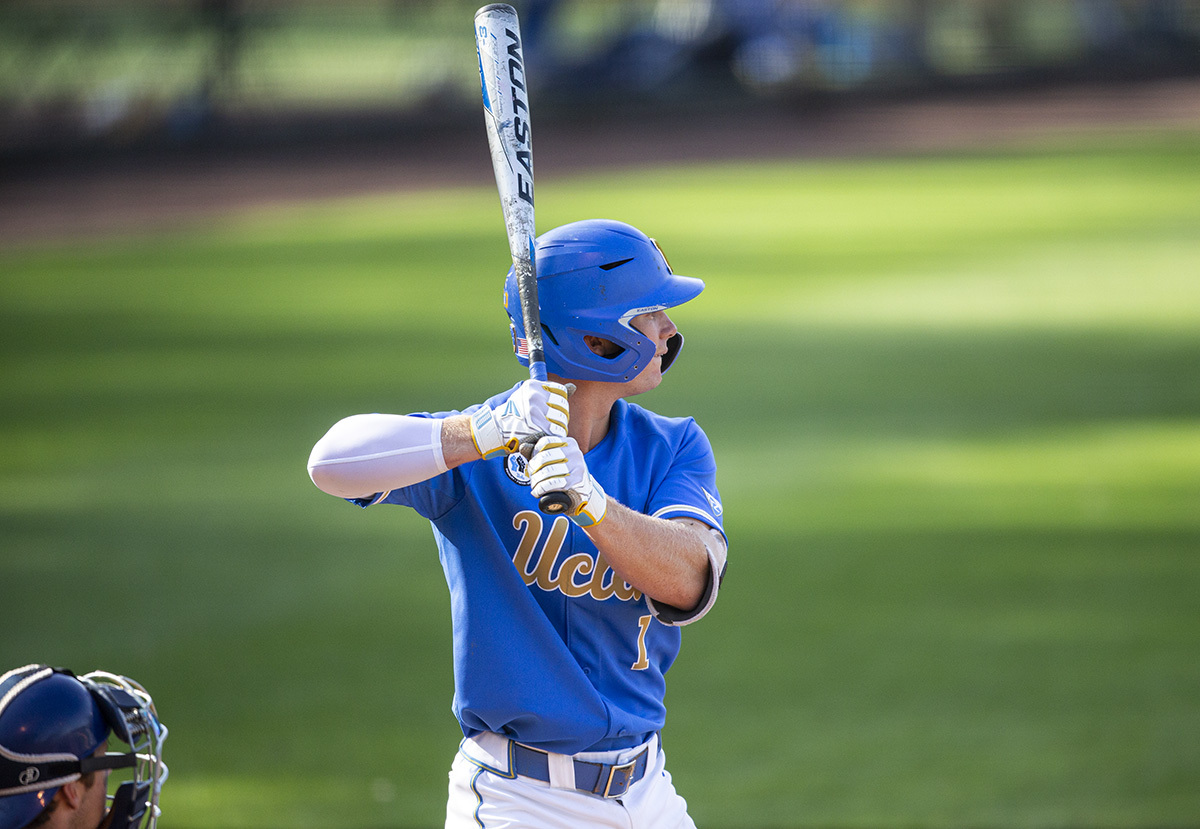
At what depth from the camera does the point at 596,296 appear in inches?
116

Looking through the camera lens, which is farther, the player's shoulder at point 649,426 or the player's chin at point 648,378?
the player's shoulder at point 649,426

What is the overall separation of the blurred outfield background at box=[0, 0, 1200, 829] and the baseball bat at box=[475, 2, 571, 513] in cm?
266

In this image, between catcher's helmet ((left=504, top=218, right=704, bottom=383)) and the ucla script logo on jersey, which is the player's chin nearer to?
catcher's helmet ((left=504, top=218, right=704, bottom=383))

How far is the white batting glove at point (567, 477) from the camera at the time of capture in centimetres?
257

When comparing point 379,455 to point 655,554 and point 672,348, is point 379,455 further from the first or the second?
point 672,348

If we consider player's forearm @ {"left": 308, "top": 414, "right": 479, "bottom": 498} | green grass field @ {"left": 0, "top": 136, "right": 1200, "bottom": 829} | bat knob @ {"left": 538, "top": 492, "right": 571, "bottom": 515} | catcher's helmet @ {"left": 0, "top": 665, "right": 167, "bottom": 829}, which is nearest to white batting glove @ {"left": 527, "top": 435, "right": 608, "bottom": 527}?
bat knob @ {"left": 538, "top": 492, "right": 571, "bottom": 515}

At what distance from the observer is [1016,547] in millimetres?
7512

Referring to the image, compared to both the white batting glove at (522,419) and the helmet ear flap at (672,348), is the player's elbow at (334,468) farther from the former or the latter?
the helmet ear flap at (672,348)

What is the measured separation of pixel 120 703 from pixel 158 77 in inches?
1220

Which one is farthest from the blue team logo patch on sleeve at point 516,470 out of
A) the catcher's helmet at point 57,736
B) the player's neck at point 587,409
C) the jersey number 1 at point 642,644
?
the catcher's helmet at point 57,736

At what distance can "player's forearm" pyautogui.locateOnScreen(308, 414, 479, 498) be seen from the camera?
106 inches

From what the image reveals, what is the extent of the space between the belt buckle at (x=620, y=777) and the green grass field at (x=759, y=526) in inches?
82.7

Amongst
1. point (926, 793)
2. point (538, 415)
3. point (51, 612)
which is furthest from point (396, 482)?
point (51, 612)

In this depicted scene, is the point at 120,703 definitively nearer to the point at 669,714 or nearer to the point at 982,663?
the point at 669,714
